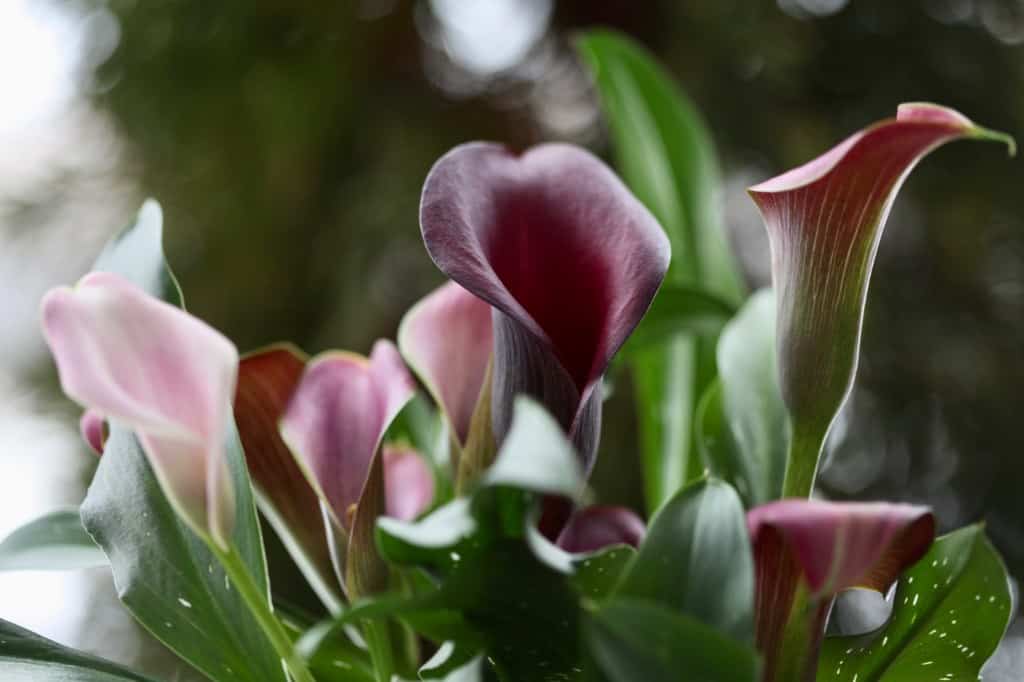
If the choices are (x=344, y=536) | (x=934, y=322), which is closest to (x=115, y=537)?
(x=344, y=536)

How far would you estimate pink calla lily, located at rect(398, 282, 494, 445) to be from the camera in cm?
23

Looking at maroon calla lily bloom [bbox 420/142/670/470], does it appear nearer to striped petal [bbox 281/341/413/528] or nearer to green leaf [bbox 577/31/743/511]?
striped petal [bbox 281/341/413/528]

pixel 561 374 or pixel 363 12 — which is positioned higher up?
pixel 561 374

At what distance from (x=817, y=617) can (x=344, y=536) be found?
0.10 m

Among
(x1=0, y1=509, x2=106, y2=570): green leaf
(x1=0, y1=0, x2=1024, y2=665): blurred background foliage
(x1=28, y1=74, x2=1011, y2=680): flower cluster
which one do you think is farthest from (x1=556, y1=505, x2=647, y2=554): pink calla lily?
(x1=0, y1=0, x2=1024, y2=665): blurred background foliage

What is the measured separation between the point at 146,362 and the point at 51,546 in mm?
114

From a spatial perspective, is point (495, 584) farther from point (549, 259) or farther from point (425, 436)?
point (425, 436)

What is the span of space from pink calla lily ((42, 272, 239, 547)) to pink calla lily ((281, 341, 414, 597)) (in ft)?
0.16

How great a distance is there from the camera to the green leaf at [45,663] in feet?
0.59

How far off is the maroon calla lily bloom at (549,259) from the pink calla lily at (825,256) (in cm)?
2

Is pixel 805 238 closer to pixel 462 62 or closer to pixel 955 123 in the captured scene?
pixel 955 123

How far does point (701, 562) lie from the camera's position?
150mm

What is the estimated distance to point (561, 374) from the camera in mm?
182

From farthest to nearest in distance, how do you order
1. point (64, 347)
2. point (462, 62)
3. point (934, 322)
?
1. point (462, 62)
2. point (934, 322)
3. point (64, 347)
